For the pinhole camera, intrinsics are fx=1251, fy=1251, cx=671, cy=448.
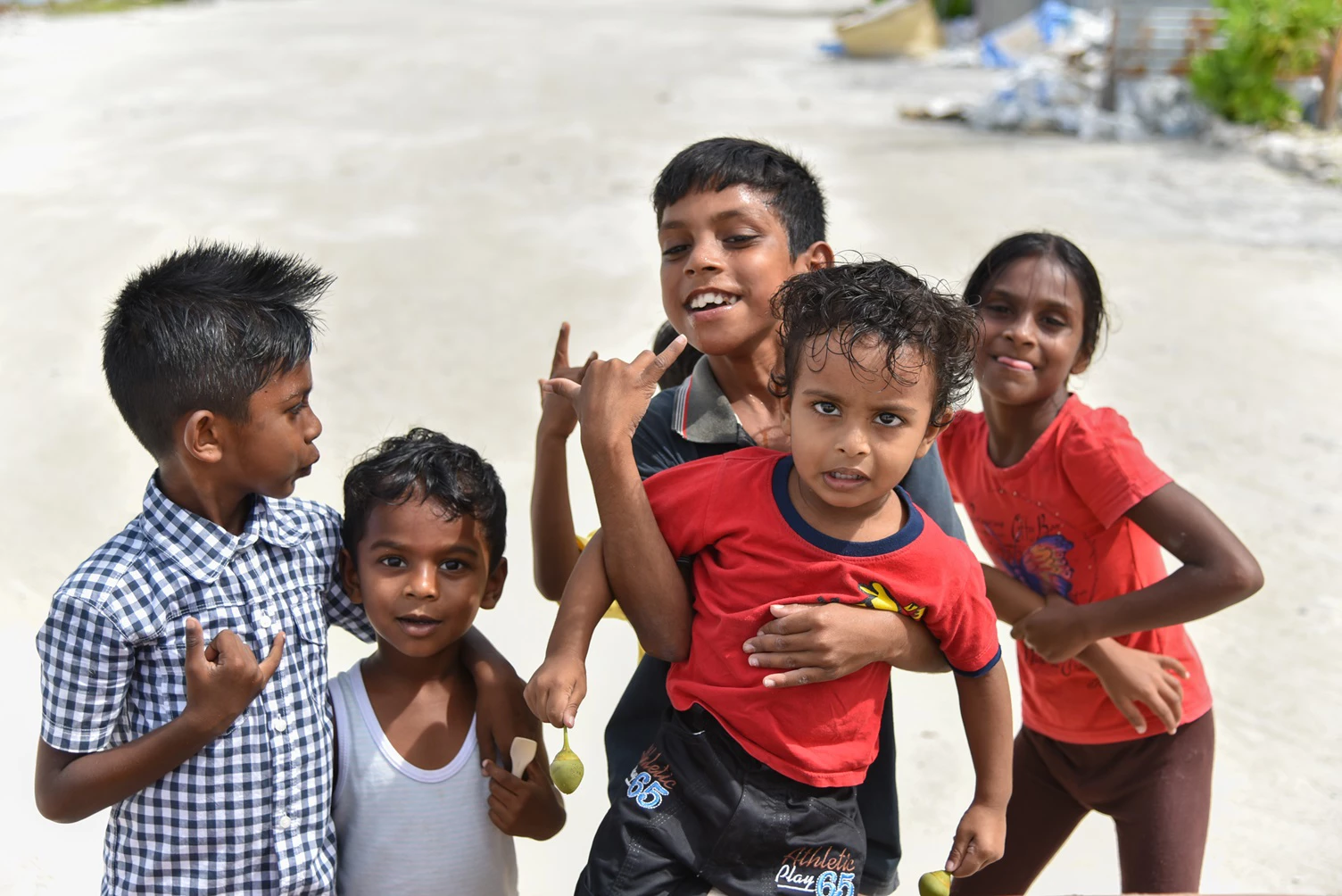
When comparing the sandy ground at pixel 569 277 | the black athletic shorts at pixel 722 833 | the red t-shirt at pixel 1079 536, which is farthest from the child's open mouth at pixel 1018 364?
the sandy ground at pixel 569 277

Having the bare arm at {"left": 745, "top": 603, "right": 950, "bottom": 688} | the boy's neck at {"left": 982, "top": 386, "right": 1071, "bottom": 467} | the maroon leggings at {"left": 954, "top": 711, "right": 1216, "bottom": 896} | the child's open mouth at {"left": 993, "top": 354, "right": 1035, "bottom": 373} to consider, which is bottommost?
the maroon leggings at {"left": 954, "top": 711, "right": 1216, "bottom": 896}

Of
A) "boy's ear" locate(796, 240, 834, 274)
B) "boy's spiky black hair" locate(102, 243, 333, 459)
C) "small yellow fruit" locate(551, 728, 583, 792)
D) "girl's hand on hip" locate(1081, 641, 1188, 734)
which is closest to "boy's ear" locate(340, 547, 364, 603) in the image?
"boy's spiky black hair" locate(102, 243, 333, 459)

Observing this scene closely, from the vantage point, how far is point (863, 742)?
1726 millimetres

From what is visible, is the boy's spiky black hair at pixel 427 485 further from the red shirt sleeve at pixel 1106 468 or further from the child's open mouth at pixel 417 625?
the red shirt sleeve at pixel 1106 468

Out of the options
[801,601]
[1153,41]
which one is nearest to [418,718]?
[801,601]

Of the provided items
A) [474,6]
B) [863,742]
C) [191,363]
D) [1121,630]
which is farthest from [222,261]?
[474,6]

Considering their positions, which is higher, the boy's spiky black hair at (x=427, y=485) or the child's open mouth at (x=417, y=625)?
the boy's spiky black hair at (x=427, y=485)

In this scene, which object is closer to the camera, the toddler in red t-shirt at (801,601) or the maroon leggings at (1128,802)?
the toddler in red t-shirt at (801,601)

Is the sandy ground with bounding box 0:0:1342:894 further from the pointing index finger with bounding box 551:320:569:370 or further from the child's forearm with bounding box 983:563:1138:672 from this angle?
the pointing index finger with bounding box 551:320:569:370

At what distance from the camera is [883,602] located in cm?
166

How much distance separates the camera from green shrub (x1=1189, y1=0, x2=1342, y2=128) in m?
10.2

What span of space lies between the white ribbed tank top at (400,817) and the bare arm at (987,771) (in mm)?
758

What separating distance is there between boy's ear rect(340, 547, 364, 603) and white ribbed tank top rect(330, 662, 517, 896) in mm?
158

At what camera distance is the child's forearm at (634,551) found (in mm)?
1676
